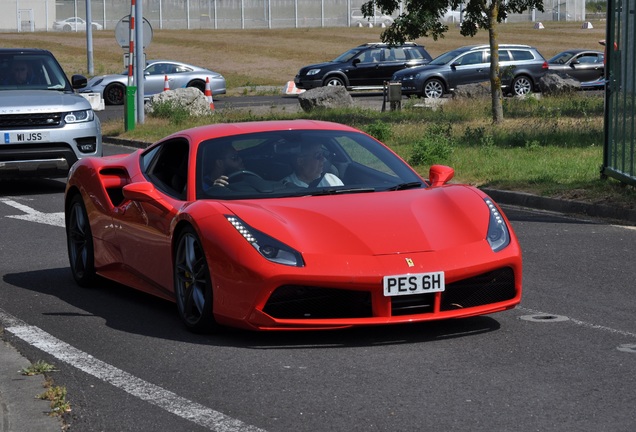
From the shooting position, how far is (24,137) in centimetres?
1633

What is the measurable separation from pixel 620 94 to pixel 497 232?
7.33 meters

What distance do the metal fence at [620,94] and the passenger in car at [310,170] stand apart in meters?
6.42

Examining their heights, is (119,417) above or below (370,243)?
below

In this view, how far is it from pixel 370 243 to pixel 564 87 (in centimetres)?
3026

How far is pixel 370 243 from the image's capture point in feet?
23.3

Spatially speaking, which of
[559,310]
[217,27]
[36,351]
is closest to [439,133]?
[559,310]

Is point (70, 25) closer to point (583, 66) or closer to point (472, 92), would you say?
point (583, 66)

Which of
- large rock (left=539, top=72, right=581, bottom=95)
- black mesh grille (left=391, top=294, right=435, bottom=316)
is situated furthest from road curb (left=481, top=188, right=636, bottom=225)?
large rock (left=539, top=72, right=581, bottom=95)

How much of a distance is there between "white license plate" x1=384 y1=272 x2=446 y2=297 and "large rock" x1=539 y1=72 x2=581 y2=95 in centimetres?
2944

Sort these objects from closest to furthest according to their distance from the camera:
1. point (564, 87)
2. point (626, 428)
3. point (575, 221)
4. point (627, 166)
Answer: point (626, 428)
point (575, 221)
point (627, 166)
point (564, 87)

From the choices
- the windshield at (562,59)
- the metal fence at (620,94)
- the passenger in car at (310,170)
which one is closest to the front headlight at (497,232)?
the passenger in car at (310,170)

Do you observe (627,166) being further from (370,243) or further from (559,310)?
(370,243)

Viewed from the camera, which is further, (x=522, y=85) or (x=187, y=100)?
(x=522, y=85)

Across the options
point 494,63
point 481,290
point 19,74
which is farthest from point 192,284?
point 494,63
